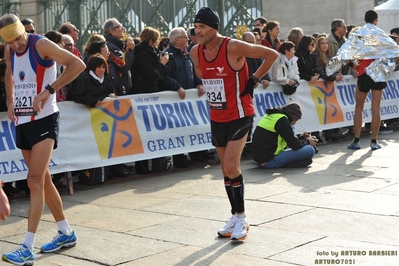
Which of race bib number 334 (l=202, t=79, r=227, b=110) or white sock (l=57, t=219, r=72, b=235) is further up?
Result: race bib number 334 (l=202, t=79, r=227, b=110)

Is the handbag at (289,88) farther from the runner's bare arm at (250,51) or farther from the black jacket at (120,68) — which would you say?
the runner's bare arm at (250,51)

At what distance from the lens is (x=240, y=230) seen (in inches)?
267

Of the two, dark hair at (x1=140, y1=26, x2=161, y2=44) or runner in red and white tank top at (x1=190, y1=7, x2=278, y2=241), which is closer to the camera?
runner in red and white tank top at (x1=190, y1=7, x2=278, y2=241)

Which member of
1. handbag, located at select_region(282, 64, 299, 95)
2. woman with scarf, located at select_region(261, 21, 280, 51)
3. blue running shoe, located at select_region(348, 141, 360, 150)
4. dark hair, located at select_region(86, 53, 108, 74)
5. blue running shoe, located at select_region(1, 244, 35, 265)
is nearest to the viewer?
blue running shoe, located at select_region(1, 244, 35, 265)

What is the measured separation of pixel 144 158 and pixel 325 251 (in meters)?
4.47

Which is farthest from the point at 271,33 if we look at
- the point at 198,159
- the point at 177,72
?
the point at 198,159

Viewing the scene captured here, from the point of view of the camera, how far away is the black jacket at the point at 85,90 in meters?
9.73

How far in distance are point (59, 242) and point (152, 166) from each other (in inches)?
161

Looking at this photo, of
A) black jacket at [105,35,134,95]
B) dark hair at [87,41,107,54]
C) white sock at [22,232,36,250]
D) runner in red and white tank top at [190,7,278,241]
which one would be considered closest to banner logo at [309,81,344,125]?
black jacket at [105,35,134,95]

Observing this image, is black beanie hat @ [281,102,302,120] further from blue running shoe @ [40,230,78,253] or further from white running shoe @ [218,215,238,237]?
blue running shoe @ [40,230,78,253]

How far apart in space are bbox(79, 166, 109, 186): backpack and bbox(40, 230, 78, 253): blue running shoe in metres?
3.12

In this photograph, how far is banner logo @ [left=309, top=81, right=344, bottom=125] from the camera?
Result: 1326cm

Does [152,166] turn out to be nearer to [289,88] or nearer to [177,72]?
[177,72]

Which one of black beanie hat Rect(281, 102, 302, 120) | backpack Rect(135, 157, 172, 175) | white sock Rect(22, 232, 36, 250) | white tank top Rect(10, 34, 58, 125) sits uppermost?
white tank top Rect(10, 34, 58, 125)
